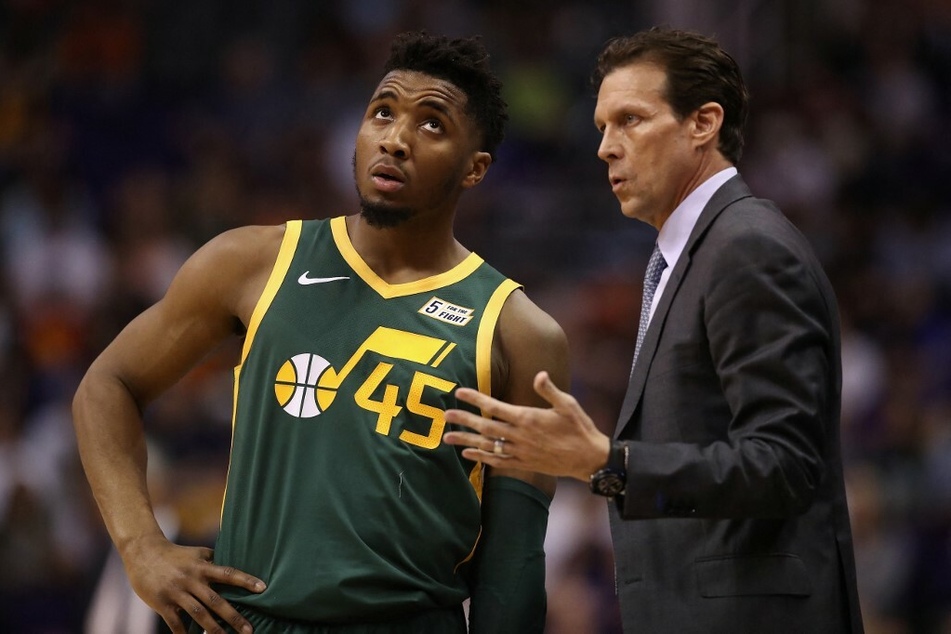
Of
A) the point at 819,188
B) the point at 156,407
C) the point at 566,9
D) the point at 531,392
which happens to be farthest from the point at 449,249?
the point at 566,9

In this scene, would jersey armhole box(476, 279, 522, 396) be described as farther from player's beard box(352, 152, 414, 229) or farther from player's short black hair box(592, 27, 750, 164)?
player's short black hair box(592, 27, 750, 164)

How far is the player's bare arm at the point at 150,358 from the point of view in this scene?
3674 mm

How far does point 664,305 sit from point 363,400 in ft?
2.89

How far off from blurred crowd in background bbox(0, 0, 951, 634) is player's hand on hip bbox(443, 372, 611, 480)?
170 inches

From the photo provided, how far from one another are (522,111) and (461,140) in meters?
7.02

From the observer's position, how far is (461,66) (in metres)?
3.88

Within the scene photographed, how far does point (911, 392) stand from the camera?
8.60 meters

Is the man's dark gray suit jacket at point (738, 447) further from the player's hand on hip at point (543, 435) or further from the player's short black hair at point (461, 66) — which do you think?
the player's short black hair at point (461, 66)

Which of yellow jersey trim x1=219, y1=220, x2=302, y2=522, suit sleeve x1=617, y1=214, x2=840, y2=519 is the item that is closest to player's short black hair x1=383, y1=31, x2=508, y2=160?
yellow jersey trim x1=219, y1=220, x2=302, y2=522

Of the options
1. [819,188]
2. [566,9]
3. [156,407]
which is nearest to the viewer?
[156,407]

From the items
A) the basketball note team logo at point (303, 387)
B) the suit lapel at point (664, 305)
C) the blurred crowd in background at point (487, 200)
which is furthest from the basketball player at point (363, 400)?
the blurred crowd in background at point (487, 200)

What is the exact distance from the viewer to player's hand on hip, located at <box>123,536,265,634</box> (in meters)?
3.50

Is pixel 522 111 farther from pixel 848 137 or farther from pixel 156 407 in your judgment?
pixel 156 407

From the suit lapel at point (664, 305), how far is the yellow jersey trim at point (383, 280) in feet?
2.44
